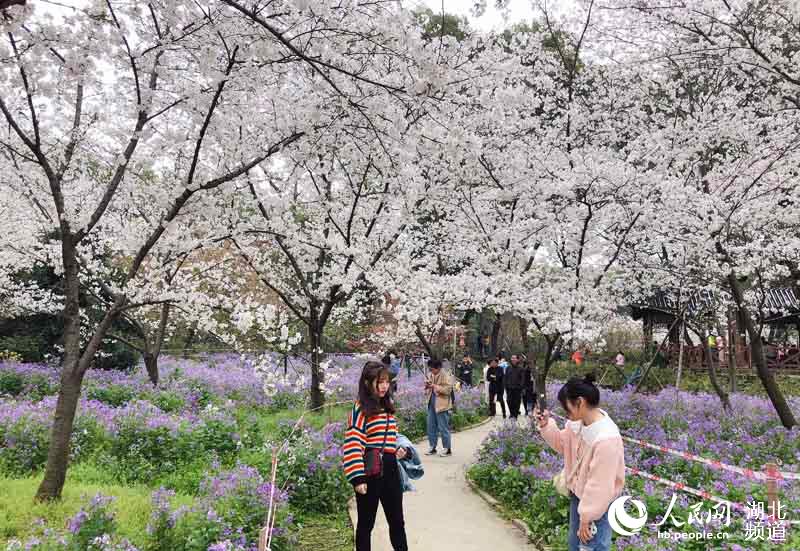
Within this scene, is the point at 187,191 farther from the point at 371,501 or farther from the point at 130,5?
the point at 371,501

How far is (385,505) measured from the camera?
455 cm

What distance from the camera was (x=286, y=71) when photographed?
20.4 ft

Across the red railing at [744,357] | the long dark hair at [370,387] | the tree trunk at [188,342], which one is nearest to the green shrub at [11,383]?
the tree trunk at [188,342]

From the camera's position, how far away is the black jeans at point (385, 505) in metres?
4.48

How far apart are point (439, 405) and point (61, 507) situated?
5768 mm

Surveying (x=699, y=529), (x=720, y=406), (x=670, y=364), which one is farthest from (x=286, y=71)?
(x=670, y=364)

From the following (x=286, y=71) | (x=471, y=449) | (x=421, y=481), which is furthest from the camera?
(x=471, y=449)

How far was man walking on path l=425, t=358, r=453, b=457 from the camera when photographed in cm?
969

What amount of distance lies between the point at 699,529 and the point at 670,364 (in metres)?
21.5

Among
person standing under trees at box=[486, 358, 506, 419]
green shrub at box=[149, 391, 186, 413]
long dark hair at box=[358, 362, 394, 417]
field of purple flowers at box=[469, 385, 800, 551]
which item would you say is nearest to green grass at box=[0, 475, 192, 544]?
long dark hair at box=[358, 362, 394, 417]

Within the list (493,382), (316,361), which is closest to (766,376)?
(493,382)

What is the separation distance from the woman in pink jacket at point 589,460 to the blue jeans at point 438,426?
19.4 ft

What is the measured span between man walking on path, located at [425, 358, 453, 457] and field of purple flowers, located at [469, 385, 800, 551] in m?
0.81

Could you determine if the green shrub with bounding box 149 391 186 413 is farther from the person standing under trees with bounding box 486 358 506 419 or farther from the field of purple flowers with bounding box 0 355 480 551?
the person standing under trees with bounding box 486 358 506 419
